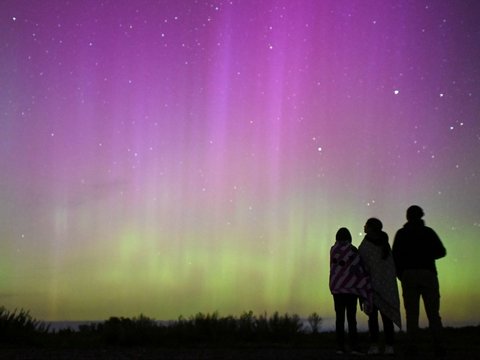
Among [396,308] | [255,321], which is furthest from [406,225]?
[255,321]

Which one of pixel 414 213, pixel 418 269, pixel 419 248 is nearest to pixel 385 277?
pixel 418 269

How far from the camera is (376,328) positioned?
11734 millimetres

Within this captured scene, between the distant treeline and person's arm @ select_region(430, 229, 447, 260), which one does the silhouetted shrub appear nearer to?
the distant treeline

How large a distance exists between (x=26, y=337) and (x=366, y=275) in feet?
22.6

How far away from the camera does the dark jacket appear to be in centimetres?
1119

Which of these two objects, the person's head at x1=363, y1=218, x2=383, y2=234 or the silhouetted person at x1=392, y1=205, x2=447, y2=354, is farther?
the person's head at x1=363, y1=218, x2=383, y2=234

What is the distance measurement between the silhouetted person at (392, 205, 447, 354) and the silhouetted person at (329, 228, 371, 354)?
72 cm

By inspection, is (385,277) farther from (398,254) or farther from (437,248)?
(437,248)

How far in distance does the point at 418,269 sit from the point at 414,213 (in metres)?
0.95

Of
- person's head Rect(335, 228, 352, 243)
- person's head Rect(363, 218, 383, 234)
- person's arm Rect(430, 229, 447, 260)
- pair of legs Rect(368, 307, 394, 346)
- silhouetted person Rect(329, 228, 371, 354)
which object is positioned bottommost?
pair of legs Rect(368, 307, 394, 346)

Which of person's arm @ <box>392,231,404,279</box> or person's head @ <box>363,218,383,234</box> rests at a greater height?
person's head @ <box>363,218,383,234</box>

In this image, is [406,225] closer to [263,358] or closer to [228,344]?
[263,358]

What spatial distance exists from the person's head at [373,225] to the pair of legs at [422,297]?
905 millimetres

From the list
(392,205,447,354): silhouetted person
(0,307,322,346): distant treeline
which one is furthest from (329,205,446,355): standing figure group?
(0,307,322,346): distant treeline
